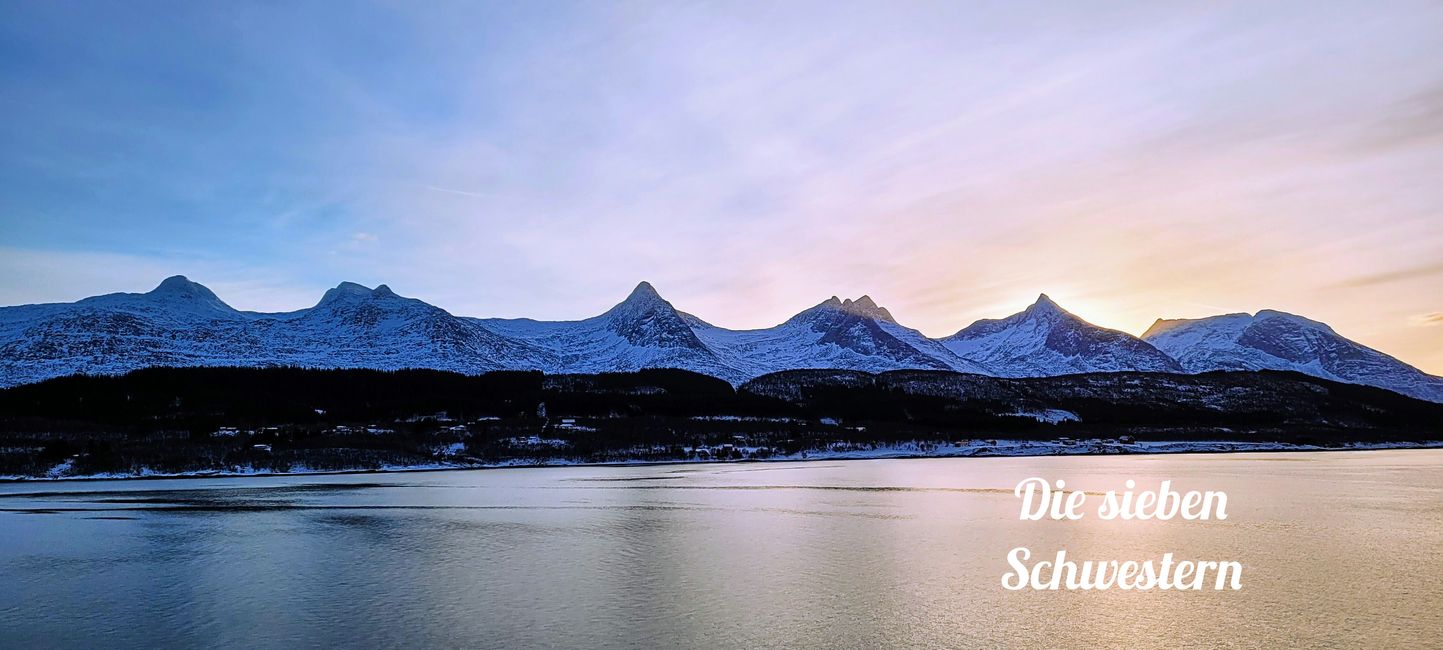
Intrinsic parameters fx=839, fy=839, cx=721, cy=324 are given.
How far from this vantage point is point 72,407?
577 feet

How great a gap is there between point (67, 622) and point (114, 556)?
541 inches

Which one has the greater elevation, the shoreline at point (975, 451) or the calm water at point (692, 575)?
the calm water at point (692, 575)

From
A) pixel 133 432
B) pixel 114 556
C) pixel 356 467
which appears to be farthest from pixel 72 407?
pixel 114 556

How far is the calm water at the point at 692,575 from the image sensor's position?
19.6m

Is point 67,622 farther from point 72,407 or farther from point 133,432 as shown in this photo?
point 72,407

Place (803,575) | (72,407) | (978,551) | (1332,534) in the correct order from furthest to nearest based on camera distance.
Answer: (72,407) → (1332,534) → (978,551) → (803,575)

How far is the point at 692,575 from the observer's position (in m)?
27.3

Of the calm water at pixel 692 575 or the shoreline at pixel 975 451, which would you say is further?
the shoreline at pixel 975 451

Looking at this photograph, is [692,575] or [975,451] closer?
[692,575]

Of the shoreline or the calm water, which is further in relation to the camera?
the shoreline

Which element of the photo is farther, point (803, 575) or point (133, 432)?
point (133, 432)

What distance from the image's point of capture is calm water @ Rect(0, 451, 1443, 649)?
19.6 meters

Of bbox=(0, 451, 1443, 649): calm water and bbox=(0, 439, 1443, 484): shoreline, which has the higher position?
bbox=(0, 451, 1443, 649): calm water

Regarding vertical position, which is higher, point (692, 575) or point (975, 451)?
point (692, 575)
